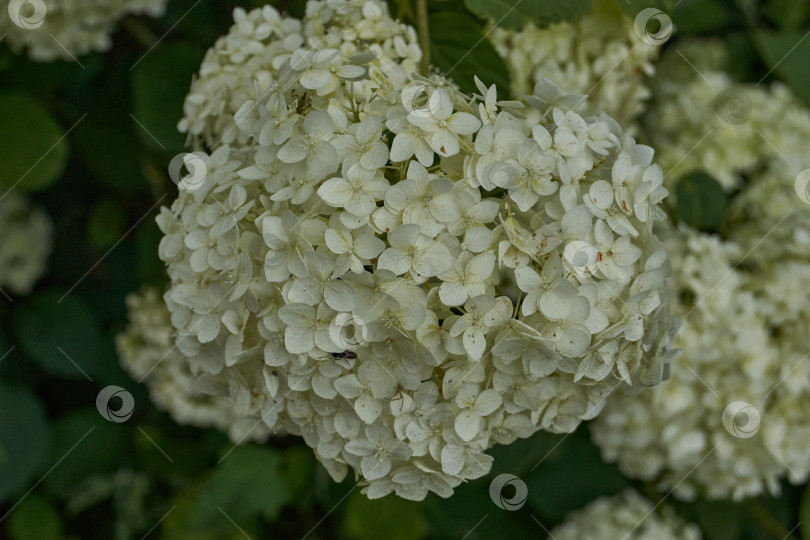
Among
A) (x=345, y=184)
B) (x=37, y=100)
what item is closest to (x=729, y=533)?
(x=345, y=184)

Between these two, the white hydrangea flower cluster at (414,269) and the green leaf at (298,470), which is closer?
the white hydrangea flower cluster at (414,269)

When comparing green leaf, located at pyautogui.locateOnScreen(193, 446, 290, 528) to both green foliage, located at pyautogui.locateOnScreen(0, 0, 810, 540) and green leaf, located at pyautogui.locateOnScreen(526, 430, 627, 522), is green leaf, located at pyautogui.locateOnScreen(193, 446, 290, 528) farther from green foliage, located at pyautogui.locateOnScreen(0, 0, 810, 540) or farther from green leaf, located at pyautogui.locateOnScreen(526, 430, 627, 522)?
green leaf, located at pyautogui.locateOnScreen(526, 430, 627, 522)

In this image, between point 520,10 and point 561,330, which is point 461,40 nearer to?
point 520,10

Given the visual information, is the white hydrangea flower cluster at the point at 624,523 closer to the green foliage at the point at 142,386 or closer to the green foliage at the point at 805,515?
the green foliage at the point at 142,386

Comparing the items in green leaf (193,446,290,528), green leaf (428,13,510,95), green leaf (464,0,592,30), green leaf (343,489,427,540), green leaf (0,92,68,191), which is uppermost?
green leaf (464,0,592,30)

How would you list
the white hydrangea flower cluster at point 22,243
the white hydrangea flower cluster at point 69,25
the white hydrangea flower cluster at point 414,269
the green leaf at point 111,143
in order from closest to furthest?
the white hydrangea flower cluster at point 414,269 < the white hydrangea flower cluster at point 69,25 < the green leaf at point 111,143 < the white hydrangea flower cluster at point 22,243

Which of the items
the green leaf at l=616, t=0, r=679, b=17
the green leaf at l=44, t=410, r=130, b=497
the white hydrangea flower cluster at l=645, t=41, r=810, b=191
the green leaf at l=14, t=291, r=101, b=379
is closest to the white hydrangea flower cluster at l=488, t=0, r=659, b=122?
the green leaf at l=616, t=0, r=679, b=17

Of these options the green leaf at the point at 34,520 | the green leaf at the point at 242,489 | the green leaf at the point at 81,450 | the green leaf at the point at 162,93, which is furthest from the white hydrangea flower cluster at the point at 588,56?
the green leaf at the point at 34,520

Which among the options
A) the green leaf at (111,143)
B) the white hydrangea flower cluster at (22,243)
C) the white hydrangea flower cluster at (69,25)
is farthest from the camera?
the white hydrangea flower cluster at (22,243)
